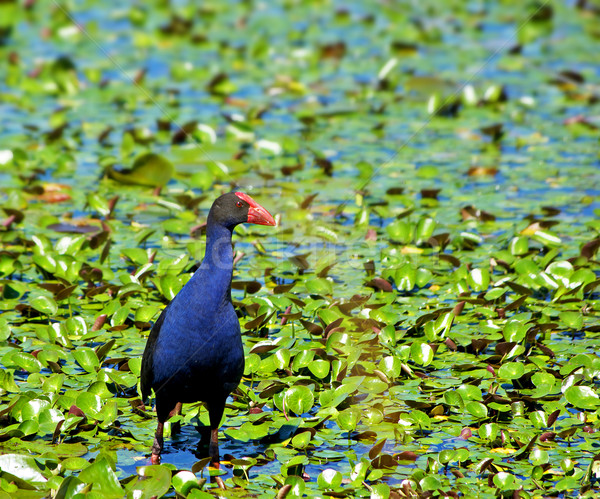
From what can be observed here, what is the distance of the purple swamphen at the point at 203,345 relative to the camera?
4.05 m

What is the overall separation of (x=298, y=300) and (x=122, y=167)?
10.7ft

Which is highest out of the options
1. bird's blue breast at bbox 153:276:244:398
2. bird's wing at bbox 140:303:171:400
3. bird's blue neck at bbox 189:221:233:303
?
bird's blue neck at bbox 189:221:233:303

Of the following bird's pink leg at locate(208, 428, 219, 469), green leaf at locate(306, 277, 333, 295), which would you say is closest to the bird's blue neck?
bird's pink leg at locate(208, 428, 219, 469)

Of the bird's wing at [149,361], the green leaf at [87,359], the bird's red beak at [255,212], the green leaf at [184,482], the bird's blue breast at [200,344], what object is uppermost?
the bird's red beak at [255,212]

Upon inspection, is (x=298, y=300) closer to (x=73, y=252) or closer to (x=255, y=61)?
(x=73, y=252)

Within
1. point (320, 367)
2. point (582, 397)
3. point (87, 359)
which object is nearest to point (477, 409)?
point (582, 397)

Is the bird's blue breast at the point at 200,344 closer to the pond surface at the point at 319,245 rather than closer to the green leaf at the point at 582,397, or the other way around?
the pond surface at the point at 319,245

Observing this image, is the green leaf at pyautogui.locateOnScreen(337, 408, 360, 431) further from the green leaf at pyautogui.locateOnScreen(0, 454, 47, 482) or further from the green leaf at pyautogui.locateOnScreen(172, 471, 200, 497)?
the green leaf at pyautogui.locateOnScreen(0, 454, 47, 482)

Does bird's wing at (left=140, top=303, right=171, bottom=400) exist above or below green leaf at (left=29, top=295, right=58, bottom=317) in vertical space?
above

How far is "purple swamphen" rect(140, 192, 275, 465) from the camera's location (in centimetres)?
405

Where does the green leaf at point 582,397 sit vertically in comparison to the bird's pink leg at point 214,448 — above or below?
above

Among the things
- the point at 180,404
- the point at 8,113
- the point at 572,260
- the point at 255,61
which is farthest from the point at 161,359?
the point at 255,61

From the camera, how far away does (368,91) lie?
1012cm

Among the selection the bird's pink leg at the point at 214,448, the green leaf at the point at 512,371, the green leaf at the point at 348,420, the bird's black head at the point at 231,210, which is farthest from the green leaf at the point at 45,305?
the green leaf at the point at 512,371
